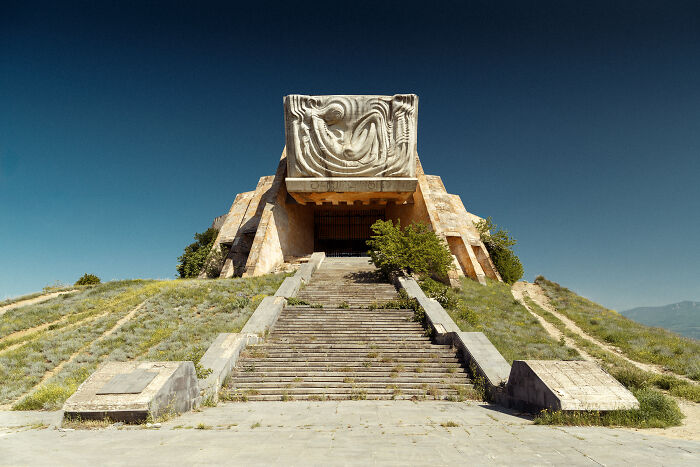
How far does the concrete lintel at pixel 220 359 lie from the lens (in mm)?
5840

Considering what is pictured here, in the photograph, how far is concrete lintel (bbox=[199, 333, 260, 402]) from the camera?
19.2 feet

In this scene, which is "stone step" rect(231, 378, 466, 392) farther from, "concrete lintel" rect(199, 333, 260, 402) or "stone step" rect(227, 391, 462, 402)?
"concrete lintel" rect(199, 333, 260, 402)

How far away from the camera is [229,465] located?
8.86ft

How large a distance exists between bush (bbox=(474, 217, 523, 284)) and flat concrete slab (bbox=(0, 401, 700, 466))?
1877cm

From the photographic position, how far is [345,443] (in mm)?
3379

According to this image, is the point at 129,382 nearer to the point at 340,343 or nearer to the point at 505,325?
the point at 340,343

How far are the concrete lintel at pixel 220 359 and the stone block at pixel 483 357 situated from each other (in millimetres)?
4552

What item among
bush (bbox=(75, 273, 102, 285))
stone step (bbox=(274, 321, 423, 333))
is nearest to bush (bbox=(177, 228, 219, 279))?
bush (bbox=(75, 273, 102, 285))

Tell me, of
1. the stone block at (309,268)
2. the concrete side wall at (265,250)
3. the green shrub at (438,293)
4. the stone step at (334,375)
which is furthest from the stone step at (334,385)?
the concrete side wall at (265,250)

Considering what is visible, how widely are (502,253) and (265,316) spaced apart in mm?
17971

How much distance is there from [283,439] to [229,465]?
2.94 ft

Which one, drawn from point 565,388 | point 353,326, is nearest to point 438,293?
point 353,326

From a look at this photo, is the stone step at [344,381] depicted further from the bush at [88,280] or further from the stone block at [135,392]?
the bush at [88,280]

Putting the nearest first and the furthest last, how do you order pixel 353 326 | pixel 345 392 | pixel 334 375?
1. pixel 345 392
2. pixel 334 375
3. pixel 353 326
